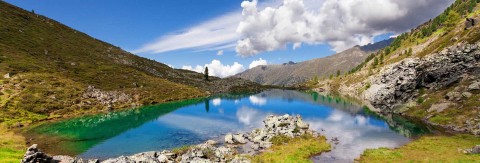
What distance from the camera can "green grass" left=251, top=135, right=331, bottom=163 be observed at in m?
58.3

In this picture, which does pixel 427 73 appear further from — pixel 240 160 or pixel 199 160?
pixel 199 160

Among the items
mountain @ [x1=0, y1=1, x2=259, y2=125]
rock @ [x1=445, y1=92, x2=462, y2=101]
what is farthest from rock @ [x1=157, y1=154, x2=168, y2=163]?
rock @ [x1=445, y1=92, x2=462, y2=101]

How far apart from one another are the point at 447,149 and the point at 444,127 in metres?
30.0

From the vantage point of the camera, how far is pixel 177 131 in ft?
308

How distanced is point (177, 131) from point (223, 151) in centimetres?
3504

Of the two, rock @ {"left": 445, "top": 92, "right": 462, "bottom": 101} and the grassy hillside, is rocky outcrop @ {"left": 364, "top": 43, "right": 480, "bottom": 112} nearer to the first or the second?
the grassy hillside

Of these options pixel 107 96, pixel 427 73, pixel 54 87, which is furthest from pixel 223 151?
pixel 54 87

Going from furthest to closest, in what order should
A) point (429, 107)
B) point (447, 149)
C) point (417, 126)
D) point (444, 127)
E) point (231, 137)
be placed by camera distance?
point (429, 107)
point (417, 126)
point (444, 127)
point (231, 137)
point (447, 149)

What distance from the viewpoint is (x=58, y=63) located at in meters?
183

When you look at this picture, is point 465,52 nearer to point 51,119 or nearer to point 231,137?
point 231,137

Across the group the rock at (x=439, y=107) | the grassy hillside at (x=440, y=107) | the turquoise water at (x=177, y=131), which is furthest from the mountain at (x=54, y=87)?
the rock at (x=439, y=107)

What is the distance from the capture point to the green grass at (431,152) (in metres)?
53.0

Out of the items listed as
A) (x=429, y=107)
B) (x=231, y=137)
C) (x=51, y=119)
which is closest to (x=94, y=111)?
(x=51, y=119)

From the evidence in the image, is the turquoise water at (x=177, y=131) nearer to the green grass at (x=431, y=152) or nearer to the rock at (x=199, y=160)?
the green grass at (x=431, y=152)
